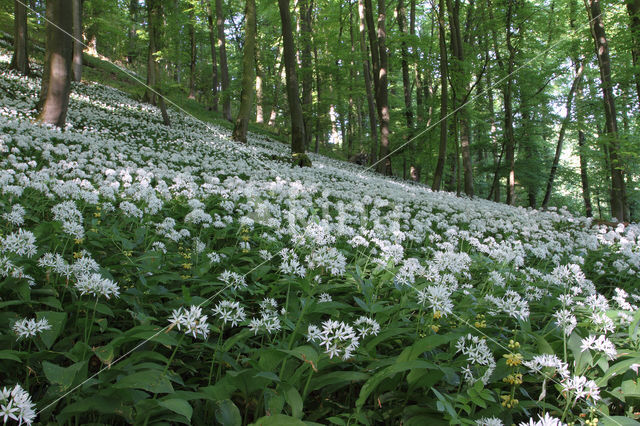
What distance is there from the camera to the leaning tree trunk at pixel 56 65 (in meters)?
7.93

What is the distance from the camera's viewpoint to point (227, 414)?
1547mm

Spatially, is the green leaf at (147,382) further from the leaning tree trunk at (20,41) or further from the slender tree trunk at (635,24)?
the leaning tree trunk at (20,41)

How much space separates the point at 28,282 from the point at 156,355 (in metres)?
0.97

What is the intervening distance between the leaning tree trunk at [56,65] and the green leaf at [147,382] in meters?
8.85

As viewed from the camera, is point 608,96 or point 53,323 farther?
point 608,96

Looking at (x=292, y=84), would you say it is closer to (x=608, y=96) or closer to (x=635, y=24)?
(x=608, y=96)

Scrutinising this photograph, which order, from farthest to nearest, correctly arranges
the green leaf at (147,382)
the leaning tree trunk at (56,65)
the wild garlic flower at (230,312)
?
the leaning tree trunk at (56,65)
the wild garlic flower at (230,312)
the green leaf at (147,382)

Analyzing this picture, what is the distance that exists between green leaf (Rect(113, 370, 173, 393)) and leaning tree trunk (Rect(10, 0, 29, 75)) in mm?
18186

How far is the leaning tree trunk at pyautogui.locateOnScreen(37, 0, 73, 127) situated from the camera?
7930 mm

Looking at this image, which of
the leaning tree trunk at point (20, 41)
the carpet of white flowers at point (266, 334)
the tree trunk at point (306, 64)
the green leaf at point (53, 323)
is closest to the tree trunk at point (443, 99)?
the carpet of white flowers at point (266, 334)

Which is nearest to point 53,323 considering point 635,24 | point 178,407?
point 178,407

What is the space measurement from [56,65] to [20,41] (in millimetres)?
9902

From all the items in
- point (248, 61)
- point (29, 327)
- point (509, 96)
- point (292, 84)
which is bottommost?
point (29, 327)

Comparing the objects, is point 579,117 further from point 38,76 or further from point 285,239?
point 38,76
